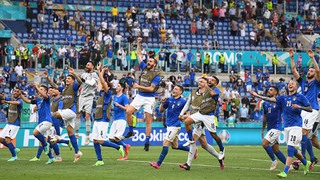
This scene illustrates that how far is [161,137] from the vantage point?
4097cm

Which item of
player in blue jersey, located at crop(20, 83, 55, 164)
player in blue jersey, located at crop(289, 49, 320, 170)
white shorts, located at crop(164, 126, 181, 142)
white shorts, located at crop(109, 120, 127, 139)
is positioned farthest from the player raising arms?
white shorts, located at crop(109, 120, 127, 139)

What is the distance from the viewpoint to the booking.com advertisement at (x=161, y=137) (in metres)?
37.5

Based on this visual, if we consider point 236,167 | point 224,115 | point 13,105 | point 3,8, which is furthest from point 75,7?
point 236,167

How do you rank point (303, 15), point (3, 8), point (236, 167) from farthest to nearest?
point (303, 15) → point (3, 8) → point (236, 167)

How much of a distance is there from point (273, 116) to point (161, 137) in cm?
1835

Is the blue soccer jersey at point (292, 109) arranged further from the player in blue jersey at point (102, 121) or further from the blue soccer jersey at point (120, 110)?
the blue soccer jersey at point (120, 110)

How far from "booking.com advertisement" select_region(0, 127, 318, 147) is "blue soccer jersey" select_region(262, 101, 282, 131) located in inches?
631

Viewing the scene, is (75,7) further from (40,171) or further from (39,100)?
(40,171)

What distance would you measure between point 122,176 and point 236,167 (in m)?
4.63

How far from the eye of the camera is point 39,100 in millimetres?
25172

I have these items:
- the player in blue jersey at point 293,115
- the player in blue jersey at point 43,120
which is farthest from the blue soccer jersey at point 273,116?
the player in blue jersey at point 43,120

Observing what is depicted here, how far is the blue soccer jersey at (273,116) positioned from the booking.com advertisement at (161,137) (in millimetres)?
16033

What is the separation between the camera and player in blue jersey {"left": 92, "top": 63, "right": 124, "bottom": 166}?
75.2 ft

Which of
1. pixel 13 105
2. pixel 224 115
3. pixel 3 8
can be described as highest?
pixel 3 8
